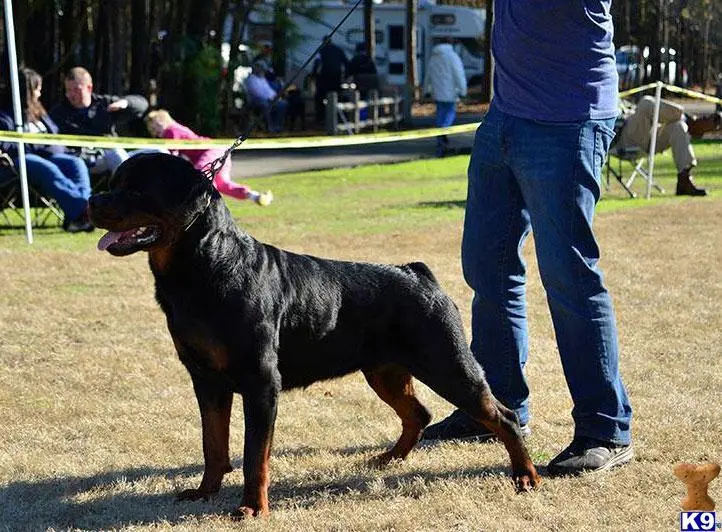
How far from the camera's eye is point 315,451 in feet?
16.8

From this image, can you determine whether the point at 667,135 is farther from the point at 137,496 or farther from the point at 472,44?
the point at 472,44

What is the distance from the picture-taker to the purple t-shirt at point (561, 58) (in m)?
4.52

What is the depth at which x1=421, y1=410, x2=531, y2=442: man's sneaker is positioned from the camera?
205 inches

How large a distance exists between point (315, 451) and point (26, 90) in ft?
27.0

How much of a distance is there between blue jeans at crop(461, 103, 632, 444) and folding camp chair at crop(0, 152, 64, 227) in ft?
25.7

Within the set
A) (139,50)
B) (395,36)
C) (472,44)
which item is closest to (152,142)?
(139,50)

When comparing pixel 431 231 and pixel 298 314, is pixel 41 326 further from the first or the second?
pixel 431 231

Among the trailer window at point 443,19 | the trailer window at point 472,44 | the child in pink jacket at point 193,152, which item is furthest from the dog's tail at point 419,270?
the trailer window at point 472,44

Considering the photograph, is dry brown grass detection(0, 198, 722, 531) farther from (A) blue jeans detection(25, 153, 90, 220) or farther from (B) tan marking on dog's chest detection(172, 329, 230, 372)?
(A) blue jeans detection(25, 153, 90, 220)

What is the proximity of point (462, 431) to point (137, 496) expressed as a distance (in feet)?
4.92

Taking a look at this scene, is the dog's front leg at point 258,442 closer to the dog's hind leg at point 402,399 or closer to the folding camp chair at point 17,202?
the dog's hind leg at point 402,399

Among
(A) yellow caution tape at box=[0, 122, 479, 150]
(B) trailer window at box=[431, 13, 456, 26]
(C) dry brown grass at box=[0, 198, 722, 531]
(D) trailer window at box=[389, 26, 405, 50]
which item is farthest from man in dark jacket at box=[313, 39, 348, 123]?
(C) dry brown grass at box=[0, 198, 722, 531]

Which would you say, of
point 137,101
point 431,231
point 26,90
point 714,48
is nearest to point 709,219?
point 431,231

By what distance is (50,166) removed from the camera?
11.7 metres
